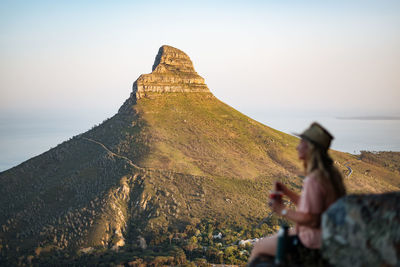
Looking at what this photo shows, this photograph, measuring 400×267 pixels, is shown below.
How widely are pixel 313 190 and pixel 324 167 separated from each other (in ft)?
1.66

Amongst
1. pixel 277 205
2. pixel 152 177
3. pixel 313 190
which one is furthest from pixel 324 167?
pixel 152 177

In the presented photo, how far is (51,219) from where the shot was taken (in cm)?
7475

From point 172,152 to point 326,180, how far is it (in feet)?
266

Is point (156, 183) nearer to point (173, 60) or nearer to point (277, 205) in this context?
point (173, 60)

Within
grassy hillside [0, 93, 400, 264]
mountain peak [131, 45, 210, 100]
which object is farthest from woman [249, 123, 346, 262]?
mountain peak [131, 45, 210, 100]

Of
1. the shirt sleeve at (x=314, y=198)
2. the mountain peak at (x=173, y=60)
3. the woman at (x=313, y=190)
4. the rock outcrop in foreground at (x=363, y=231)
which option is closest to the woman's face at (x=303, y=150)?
the woman at (x=313, y=190)

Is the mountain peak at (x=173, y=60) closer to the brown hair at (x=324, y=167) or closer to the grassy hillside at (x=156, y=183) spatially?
the grassy hillside at (x=156, y=183)

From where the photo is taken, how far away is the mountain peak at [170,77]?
109062mm

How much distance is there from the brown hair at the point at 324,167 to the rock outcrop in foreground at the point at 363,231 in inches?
20.7

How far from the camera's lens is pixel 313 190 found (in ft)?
23.5

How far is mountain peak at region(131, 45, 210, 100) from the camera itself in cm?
10906

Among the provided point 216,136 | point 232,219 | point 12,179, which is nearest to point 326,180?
point 232,219

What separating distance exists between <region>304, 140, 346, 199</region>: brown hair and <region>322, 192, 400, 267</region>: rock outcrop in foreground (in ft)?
1.73

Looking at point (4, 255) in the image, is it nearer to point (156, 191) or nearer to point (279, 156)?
point (156, 191)
